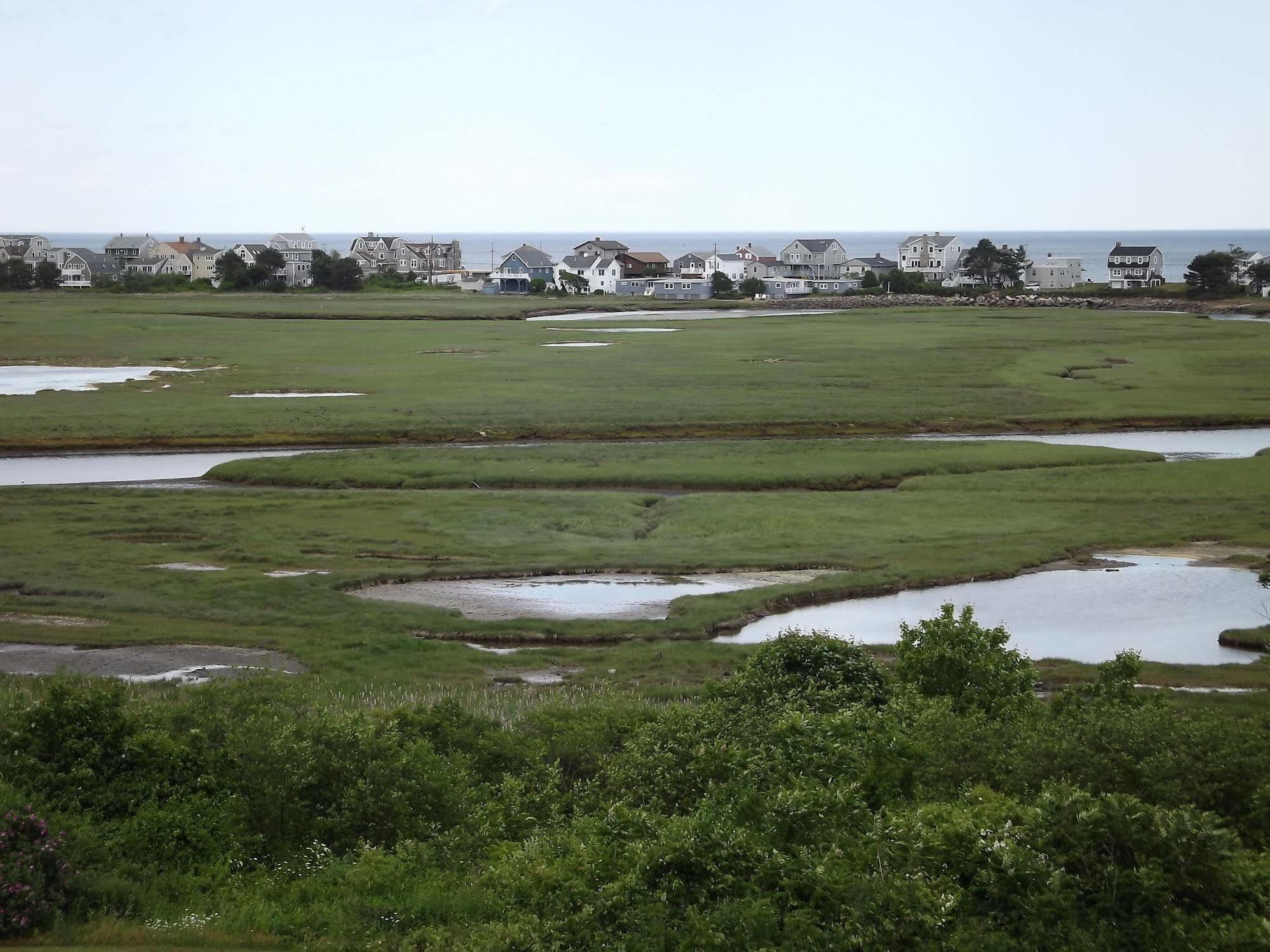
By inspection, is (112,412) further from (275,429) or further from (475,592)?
(475,592)

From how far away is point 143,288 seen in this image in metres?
181

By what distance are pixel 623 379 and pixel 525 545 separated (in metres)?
40.1

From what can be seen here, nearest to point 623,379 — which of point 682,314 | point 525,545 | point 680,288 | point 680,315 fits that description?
point 525,545

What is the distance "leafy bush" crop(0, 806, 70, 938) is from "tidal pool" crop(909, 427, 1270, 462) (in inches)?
1935

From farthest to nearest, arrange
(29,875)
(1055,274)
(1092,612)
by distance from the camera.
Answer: (1055,274), (1092,612), (29,875)

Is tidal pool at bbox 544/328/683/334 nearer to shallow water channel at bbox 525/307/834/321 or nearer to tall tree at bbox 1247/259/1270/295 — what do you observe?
shallow water channel at bbox 525/307/834/321

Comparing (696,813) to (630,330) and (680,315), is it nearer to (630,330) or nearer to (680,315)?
(630,330)

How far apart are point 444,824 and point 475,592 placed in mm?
17245

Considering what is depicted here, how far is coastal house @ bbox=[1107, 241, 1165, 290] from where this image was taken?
183m

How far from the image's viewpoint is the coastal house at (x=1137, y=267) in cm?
18262

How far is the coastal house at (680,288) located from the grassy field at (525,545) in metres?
140

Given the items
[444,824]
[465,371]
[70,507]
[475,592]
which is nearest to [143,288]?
[465,371]

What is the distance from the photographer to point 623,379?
3115 inches

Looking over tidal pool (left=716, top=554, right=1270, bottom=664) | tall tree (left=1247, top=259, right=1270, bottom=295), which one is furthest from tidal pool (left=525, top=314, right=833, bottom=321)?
tidal pool (left=716, top=554, right=1270, bottom=664)
